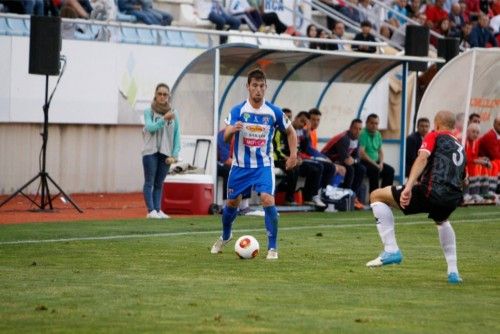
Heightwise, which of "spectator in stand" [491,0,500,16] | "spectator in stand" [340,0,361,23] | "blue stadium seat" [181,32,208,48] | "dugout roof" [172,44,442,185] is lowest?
"dugout roof" [172,44,442,185]

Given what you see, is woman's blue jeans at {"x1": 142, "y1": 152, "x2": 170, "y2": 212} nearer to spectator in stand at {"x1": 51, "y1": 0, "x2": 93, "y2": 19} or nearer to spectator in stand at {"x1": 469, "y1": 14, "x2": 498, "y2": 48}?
spectator in stand at {"x1": 51, "y1": 0, "x2": 93, "y2": 19}

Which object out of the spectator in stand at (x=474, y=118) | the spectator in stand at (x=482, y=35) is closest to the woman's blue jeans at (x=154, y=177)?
the spectator in stand at (x=474, y=118)

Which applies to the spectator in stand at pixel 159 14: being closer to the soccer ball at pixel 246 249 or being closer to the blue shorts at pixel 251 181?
the blue shorts at pixel 251 181

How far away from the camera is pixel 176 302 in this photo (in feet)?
38.1

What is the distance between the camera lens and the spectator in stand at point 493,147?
28719mm

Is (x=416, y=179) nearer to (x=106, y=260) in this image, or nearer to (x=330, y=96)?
(x=106, y=260)

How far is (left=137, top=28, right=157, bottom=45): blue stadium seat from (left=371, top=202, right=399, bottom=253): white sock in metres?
14.4

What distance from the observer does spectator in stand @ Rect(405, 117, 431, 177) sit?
92.0ft

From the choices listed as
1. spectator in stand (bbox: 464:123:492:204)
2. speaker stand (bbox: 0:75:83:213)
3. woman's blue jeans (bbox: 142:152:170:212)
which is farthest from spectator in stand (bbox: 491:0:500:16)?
woman's blue jeans (bbox: 142:152:170:212)

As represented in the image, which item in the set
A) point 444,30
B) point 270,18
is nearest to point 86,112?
point 270,18

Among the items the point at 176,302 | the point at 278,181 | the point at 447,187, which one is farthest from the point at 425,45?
the point at 176,302

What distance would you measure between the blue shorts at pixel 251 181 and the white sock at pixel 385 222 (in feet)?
6.78

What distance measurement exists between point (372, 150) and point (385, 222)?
503 inches

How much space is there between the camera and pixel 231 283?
13.2 m
